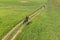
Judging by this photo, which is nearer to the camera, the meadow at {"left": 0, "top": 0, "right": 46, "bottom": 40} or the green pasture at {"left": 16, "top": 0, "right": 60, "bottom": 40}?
the green pasture at {"left": 16, "top": 0, "right": 60, "bottom": 40}

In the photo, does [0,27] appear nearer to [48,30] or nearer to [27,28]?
[27,28]

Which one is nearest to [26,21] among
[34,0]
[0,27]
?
[0,27]

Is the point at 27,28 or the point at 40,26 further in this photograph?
the point at 40,26

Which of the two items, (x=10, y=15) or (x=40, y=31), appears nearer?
(x=40, y=31)

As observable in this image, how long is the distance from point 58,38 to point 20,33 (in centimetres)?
221

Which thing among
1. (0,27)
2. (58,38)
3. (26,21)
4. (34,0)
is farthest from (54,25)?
(34,0)

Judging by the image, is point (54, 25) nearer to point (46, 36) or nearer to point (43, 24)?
point (43, 24)

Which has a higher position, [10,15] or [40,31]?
[40,31]

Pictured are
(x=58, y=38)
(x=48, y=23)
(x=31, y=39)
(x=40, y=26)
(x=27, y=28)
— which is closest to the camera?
(x=31, y=39)

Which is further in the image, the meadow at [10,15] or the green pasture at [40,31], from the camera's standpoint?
the meadow at [10,15]

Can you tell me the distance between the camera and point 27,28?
41.8ft

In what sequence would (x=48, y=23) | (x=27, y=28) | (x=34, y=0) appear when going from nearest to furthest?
(x=27, y=28) < (x=48, y=23) < (x=34, y=0)

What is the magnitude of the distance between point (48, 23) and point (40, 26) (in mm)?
1327

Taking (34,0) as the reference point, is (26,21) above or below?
above
